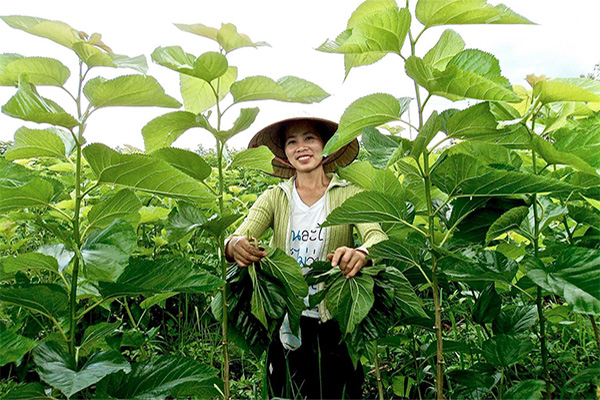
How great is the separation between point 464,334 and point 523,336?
3.29 ft

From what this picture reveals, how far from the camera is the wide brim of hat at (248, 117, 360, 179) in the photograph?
6.30ft

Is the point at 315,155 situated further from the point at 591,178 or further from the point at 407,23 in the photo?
the point at 591,178

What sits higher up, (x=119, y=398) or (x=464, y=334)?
(x=119, y=398)

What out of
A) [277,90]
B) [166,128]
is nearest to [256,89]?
[277,90]

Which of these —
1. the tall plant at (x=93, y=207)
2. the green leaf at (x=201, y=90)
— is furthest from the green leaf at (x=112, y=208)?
the green leaf at (x=201, y=90)

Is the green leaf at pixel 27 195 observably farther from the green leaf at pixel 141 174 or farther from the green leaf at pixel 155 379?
the green leaf at pixel 155 379

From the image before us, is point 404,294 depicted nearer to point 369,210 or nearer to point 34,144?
point 369,210

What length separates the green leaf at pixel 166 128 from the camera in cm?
123

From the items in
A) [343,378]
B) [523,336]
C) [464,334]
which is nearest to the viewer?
[523,336]

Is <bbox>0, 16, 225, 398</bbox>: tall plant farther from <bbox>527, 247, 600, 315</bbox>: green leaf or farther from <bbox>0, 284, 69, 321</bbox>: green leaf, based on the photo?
<bbox>527, 247, 600, 315</bbox>: green leaf

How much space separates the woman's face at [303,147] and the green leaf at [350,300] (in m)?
0.71

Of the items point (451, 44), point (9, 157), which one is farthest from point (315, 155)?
point (9, 157)

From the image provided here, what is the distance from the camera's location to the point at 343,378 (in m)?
1.80

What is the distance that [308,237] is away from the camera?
5.95 feet
